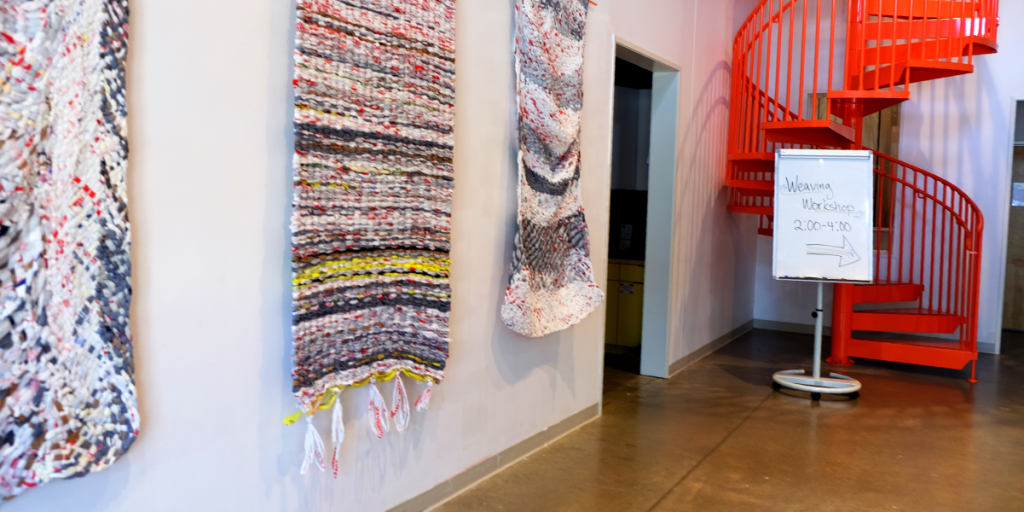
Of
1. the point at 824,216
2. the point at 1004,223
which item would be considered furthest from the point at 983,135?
the point at 824,216

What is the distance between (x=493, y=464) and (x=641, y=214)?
129 inches

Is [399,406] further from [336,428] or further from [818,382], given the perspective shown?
[818,382]

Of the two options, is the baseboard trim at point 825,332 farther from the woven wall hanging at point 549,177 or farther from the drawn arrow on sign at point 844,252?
the woven wall hanging at point 549,177

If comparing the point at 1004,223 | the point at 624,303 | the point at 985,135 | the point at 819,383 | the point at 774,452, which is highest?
the point at 985,135

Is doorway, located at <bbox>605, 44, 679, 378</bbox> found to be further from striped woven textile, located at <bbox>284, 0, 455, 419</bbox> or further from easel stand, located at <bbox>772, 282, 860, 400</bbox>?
striped woven textile, located at <bbox>284, 0, 455, 419</bbox>

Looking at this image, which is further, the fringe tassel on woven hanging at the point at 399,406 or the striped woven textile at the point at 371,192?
the fringe tassel on woven hanging at the point at 399,406

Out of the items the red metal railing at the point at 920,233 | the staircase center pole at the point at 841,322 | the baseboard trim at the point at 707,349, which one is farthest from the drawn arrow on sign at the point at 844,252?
the red metal railing at the point at 920,233

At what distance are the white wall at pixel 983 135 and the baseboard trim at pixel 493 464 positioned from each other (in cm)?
339

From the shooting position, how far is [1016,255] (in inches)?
268

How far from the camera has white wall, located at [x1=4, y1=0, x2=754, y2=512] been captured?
162 cm

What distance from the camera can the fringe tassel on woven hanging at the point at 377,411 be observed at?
2.23 metres

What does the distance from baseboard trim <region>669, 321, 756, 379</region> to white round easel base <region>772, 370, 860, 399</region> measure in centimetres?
62

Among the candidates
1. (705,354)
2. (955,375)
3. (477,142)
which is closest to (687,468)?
(477,142)

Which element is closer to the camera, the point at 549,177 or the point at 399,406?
the point at 399,406
